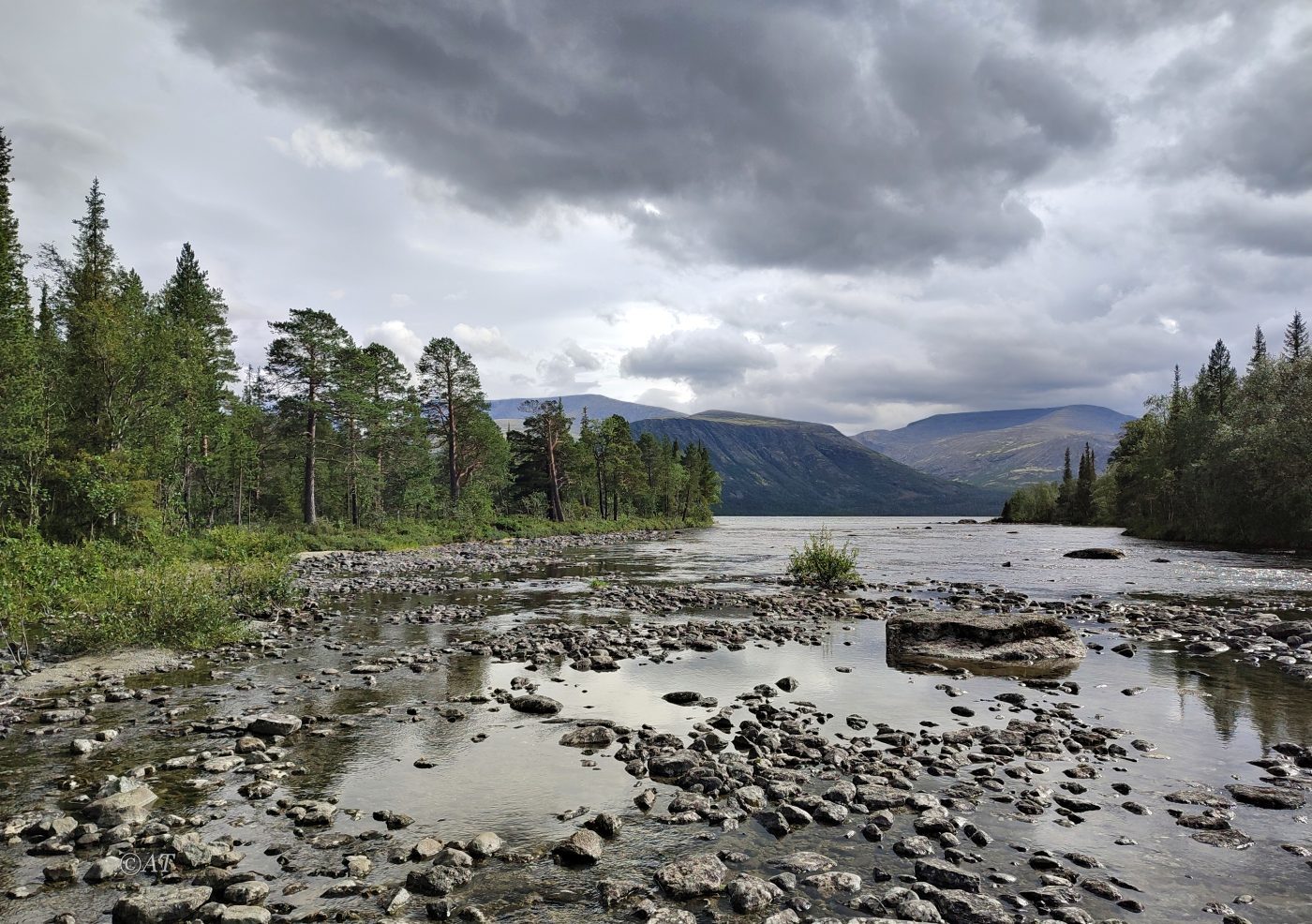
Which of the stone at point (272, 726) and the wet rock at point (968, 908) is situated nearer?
the wet rock at point (968, 908)

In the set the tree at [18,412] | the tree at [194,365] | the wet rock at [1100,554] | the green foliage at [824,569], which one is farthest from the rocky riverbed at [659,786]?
the wet rock at [1100,554]

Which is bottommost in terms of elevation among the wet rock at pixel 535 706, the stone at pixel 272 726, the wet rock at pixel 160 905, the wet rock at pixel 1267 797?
the wet rock at pixel 535 706

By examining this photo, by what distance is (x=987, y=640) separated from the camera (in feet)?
50.9

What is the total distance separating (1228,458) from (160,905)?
76358 mm

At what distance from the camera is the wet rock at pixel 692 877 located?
5.77 m

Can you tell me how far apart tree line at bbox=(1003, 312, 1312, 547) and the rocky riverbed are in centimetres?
4888

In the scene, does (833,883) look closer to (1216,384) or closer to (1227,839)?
(1227,839)

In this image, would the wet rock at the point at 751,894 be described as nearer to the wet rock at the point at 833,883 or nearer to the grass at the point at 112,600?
the wet rock at the point at 833,883

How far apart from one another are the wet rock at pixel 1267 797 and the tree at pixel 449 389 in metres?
64.1

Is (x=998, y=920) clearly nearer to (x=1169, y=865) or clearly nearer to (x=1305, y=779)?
(x=1169, y=865)

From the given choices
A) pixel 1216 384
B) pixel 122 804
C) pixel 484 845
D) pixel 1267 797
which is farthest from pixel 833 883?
pixel 1216 384

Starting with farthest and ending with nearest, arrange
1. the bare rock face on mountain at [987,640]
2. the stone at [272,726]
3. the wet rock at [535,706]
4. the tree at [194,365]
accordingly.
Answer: the tree at [194,365] → the bare rock face on mountain at [987,640] → the wet rock at [535,706] → the stone at [272,726]

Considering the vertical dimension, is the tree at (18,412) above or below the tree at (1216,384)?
below

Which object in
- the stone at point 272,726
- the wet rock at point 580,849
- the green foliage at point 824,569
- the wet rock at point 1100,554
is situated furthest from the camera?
the wet rock at point 1100,554
